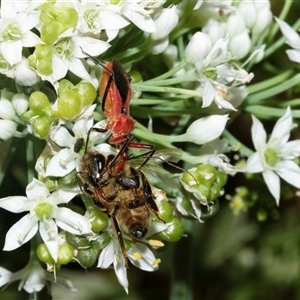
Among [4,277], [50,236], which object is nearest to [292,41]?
[50,236]

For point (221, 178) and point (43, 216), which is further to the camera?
point (221, 178)

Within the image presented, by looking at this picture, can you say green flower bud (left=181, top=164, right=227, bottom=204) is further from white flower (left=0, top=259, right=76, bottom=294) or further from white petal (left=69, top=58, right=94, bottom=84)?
white flower (left=0, top=259, right=76, bottom=294)

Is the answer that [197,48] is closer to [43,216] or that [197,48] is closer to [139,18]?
[139,18]

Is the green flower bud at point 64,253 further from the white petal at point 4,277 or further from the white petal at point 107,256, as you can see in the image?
the white petal at point 4,277

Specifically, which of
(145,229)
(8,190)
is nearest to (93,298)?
(8,190)

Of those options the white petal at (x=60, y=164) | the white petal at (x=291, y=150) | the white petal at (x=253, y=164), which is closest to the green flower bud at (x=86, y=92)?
the white petal at (x=60, y=164)
